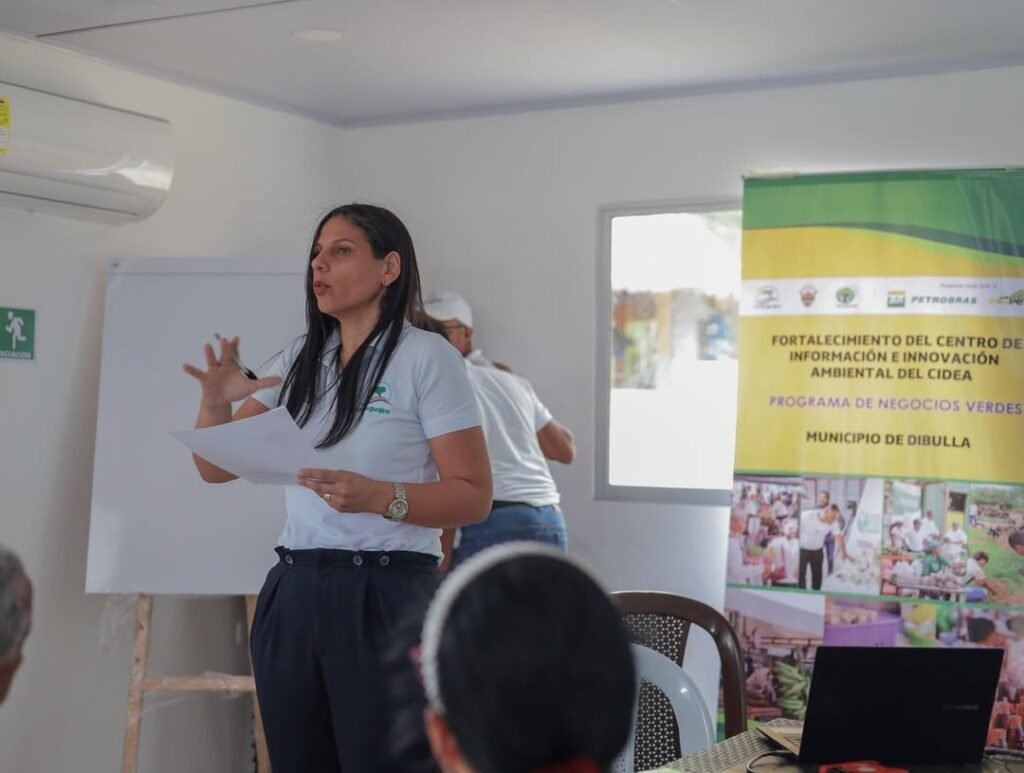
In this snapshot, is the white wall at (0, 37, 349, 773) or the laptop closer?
the laptop

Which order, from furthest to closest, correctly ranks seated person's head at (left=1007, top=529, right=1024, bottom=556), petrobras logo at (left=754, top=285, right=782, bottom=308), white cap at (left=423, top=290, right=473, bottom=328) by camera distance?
white cap at (left=423, top=290, right=473, bottom=328) → petrobras logo at (left=754, top=285, right=782, bottom=308) → seated person's head at (left=1007, top=529, right=1024, bottom=556)

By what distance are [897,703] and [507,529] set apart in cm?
246

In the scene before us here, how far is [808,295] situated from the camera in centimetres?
449

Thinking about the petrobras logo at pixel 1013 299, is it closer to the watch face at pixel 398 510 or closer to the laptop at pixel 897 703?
the laptop at pixel 897 703

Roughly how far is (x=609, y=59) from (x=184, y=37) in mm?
1421

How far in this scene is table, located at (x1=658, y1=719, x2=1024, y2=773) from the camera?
6.37 ft

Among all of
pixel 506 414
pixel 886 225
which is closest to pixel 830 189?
pixel 886 225

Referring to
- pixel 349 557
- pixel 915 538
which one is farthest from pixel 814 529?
pixel 349 557

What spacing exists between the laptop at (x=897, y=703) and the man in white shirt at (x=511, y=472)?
2.33m

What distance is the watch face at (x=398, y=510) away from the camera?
2.21 m

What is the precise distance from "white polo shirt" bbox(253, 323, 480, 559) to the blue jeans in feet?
6.35

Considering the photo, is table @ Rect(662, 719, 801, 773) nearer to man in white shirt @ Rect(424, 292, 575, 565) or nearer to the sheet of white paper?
the sheet of white paper

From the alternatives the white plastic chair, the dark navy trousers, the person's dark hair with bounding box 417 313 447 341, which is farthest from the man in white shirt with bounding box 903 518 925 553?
the dark navy trousers

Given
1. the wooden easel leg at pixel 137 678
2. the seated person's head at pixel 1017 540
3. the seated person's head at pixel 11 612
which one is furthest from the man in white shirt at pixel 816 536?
the seated person's head at pixel 11 612
